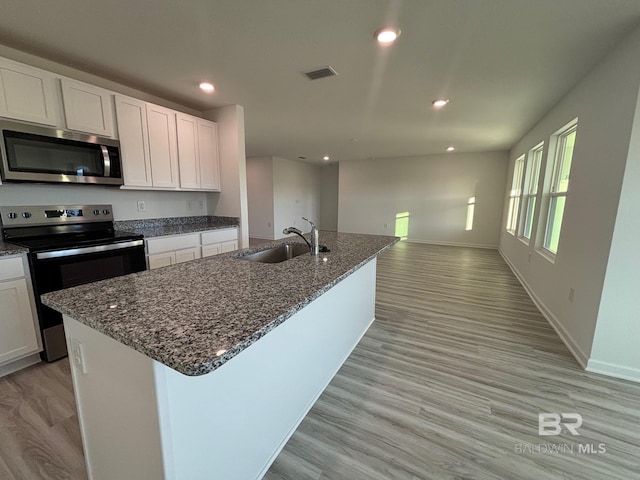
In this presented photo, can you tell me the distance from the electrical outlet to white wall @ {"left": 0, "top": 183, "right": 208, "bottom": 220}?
203cm

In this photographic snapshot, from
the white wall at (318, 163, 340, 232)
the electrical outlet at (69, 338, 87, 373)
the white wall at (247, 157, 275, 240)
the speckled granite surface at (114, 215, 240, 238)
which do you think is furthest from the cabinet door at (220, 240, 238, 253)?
the white wall at (318, 163, 340, 232)

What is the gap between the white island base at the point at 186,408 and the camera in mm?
821

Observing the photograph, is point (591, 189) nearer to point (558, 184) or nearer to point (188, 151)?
point (558, 184)

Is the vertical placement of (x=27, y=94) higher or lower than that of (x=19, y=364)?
higher

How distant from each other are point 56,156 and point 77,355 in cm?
209

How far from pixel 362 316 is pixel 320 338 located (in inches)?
34.4

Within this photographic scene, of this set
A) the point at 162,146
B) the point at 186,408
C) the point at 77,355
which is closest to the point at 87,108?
the point at 162,146

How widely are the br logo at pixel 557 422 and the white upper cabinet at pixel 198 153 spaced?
3740mm

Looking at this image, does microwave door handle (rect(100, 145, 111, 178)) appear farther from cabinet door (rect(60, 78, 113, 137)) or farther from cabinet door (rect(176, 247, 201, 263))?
cabinet door (rect(176, 247, 201, 263))

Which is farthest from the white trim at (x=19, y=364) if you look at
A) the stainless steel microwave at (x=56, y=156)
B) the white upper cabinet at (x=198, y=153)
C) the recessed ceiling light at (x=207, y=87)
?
the recessed ceiling light at (x=207, y=87)

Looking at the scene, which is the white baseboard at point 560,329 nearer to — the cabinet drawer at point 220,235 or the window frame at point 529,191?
the window frame at point 529,191

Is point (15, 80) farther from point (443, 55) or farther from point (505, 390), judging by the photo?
point (505, 390)

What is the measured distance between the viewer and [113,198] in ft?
9.34

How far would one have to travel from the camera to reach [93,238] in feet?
7.59
